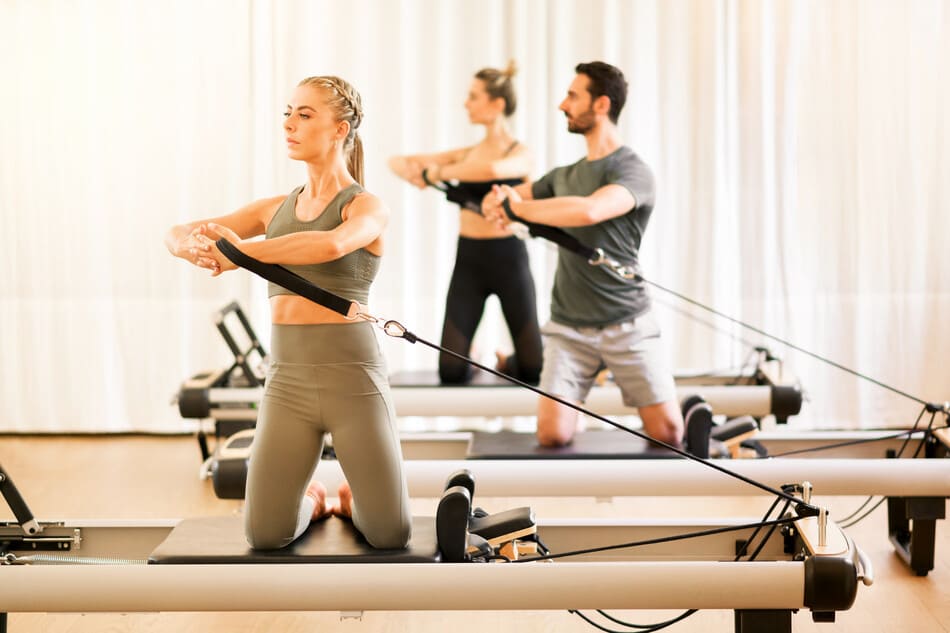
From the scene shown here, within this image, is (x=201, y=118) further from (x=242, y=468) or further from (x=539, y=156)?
(x=242, y=468)

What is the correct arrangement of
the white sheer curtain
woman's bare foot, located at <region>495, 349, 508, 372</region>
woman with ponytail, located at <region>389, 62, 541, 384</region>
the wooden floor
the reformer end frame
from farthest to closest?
the white sheer curtain, woman's bare foot, located at <region>495, 349, 508, 372</region>, woman with ponytail, located at <region>389, 62, 541, 384</region>, the wooden floor, the reformer end frame

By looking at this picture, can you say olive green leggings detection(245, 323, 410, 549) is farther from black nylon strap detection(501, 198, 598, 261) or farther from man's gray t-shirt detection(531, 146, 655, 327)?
man's gray t-shirt detection(531, 146, 655, 327)

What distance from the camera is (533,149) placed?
5.55 m

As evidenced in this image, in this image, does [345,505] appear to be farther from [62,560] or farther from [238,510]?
[238,510]

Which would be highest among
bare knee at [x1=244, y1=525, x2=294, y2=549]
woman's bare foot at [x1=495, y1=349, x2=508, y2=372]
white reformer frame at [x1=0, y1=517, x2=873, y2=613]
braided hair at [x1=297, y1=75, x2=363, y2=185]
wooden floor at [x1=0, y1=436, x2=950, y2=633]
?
braided hair at [x1=297, y1=75, x2=363, y2=185]

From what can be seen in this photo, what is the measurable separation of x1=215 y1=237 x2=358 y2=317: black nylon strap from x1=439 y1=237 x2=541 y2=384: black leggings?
214 centimetres

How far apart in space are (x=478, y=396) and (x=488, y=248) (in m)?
0.57

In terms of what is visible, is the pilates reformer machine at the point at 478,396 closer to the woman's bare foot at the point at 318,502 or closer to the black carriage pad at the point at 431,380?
the black carriage pad at the point at 431,380

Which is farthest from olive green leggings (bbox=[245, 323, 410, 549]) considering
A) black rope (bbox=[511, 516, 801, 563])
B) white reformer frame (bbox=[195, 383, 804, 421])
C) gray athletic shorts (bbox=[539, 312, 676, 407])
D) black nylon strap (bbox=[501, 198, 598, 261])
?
white reformer frame (bbox=[195, 383, 804, 421])

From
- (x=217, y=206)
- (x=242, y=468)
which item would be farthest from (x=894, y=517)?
(x=217, y=206)

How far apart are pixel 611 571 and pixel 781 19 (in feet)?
12.1

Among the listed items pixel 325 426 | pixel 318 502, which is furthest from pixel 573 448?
pixel 325 426

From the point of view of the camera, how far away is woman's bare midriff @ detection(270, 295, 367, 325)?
8.32 ft

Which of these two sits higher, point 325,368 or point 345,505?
point 325,368
